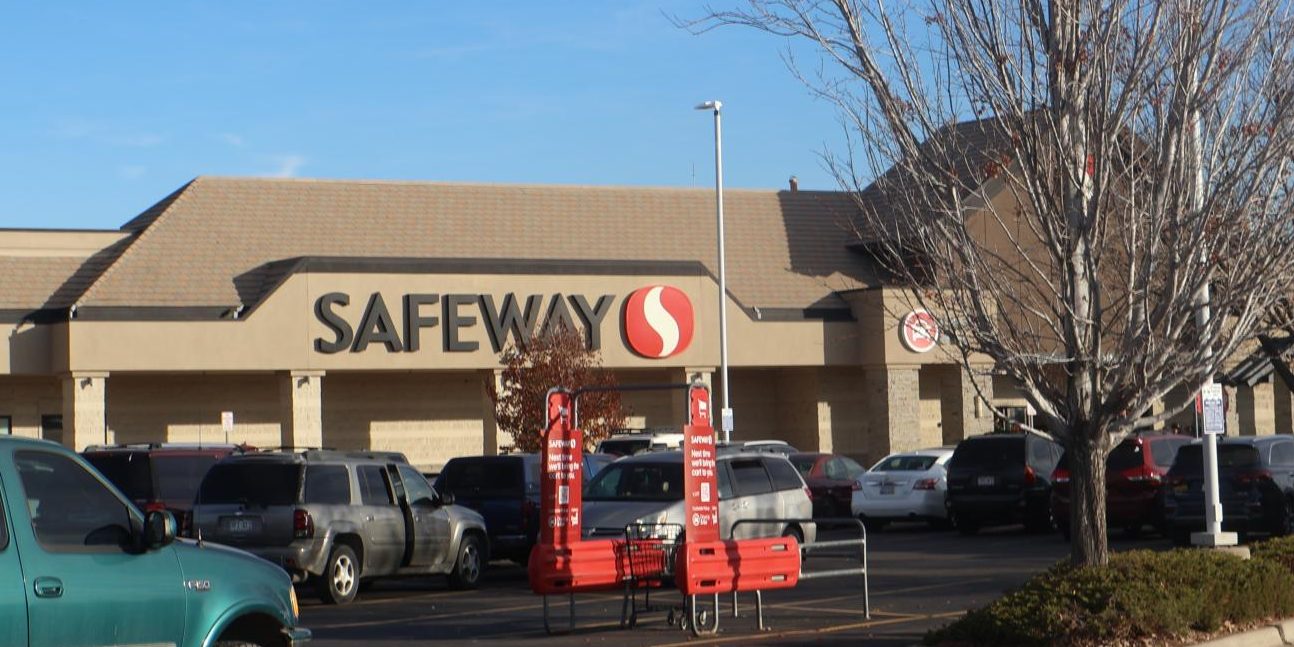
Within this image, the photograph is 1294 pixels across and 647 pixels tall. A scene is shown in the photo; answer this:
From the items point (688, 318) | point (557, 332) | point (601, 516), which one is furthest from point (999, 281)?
point (688, 318)

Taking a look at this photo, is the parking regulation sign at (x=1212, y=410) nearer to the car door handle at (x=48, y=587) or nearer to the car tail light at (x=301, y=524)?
the car tail light at (x=301, y=524)

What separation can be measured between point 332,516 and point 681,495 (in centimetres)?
404

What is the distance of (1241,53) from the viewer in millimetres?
12898

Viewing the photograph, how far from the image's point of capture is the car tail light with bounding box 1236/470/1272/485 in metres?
23.5

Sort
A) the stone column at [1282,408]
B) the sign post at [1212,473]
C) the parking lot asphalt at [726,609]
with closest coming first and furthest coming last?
the parking lot asphalt at [726,609] → the sign post at [1212,473] → the stone column at [1282,408]

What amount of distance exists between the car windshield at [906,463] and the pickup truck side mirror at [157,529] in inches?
898

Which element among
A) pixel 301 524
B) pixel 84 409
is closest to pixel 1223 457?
pixel 301 524

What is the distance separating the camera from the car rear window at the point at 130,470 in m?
20.3

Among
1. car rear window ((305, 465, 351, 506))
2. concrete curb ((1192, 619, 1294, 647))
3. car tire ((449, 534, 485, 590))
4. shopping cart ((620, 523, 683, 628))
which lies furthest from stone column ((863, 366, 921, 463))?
concrete curb ((1192, 619, 1294, 647))

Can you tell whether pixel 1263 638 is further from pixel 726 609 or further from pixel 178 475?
pixel 178 475

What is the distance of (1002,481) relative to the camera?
27.9 metres

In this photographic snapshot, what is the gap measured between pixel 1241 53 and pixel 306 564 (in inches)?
435

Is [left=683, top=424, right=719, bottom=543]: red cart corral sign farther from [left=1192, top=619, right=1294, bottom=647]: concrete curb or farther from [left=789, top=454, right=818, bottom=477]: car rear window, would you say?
[left=789, top=454, right=818, bottom=477]: car rear window

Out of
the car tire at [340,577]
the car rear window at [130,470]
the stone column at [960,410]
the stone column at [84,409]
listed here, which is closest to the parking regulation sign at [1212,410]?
the car tire at [340,577]
